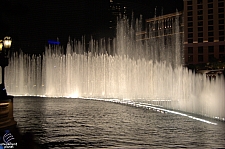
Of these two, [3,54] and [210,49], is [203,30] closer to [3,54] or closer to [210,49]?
[210,49]

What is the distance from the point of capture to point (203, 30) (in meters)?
81.2

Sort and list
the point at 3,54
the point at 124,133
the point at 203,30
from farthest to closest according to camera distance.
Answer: the point at 203,30, the point at 3,54, the point at 124,133

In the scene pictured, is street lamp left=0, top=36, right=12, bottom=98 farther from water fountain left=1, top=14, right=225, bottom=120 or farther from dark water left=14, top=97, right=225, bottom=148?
water fountain left=1, top=14, right=225, bottom=120

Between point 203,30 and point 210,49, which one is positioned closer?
point 210,49

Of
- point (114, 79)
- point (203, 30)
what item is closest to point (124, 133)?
point (114, 79)

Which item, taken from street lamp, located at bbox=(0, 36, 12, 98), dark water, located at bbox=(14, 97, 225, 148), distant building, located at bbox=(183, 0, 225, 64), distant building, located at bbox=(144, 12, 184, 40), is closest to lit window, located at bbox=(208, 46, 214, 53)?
distant building, located at bbox=(183, 0, 225, 64)

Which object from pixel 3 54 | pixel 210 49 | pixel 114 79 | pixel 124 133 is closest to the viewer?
pixel 124 133

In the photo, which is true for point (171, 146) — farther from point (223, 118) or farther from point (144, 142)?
point (223, 118)

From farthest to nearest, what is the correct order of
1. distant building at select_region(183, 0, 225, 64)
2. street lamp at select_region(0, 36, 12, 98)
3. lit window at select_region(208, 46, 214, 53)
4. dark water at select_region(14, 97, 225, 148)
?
1. distant building at select_region(183, 0, 225, 64)
2. lit window at select_region(208, 46, 214, 53)
3. street lamp at select_region(0, 36, 12, 98)
4. dark water at select_region(14, 97, 225, 148)

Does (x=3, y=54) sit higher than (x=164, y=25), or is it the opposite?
(x=164, y=25)


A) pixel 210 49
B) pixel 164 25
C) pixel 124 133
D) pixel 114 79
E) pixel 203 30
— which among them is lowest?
pixel 124 133

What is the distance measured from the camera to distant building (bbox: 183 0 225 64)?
79688 mm

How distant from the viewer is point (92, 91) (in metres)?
40.2

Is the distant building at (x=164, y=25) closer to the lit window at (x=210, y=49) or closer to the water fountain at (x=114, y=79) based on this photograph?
the lit window at (x=210, y=49)
